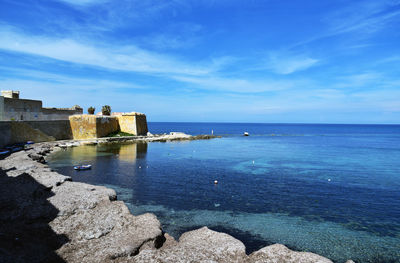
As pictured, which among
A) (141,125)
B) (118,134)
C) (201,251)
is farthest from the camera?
(141,125)

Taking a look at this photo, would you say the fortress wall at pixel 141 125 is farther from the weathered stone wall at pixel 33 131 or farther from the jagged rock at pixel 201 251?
the jagged rock at pixel 201 251

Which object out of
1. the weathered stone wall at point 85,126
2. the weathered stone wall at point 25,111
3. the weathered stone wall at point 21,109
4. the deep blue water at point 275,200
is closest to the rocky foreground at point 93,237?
the deep blue water at point 275,200

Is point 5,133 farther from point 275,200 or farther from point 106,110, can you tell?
point 275,200

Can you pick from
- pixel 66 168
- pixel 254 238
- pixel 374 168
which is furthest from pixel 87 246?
pixel 374 168

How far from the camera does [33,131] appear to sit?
4134cm

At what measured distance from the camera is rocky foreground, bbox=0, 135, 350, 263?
748cm

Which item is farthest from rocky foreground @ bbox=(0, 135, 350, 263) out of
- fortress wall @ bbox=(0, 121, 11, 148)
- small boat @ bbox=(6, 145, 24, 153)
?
fortress wall @ bbox=(0, 121, 11, 148)

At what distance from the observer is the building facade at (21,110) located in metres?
36.7

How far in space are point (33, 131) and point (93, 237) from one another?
39808 millimetres

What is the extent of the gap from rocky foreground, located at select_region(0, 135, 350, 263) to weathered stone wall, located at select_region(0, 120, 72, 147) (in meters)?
25.4

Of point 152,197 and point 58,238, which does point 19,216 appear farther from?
point 152,197

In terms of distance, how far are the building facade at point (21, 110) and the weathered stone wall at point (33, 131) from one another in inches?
43.8

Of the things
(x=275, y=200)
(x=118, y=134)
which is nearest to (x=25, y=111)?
(x=118, y=134)

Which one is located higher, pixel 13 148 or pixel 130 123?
pixel 130 123
